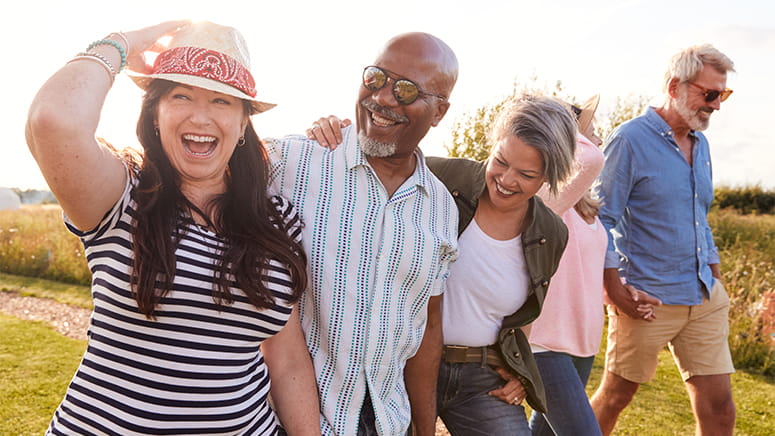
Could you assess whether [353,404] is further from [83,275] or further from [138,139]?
[83,275]

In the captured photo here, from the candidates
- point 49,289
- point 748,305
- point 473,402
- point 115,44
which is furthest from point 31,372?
point 748,305

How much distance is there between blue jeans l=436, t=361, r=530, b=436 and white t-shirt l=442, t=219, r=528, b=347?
133mm

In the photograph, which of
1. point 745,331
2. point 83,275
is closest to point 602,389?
point 745,331

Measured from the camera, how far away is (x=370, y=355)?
246 cm

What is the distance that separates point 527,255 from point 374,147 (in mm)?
Answer: 1027

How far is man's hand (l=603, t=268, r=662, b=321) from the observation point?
175 inches

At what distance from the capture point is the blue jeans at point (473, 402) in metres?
3.05

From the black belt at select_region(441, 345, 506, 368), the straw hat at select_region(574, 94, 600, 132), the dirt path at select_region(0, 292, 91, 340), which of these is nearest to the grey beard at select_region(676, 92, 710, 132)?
the straw hat at select_region(574, 94, 600, 132)

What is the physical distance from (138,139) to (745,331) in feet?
27.1

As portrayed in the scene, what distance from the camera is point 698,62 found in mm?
4625

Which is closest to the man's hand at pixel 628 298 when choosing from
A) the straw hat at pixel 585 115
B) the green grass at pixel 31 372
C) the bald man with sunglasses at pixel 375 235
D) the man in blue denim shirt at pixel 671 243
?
the man in blue denim shirt at pixel 671 243

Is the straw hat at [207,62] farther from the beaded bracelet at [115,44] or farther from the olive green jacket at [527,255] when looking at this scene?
the olive green jacket at [527,255]

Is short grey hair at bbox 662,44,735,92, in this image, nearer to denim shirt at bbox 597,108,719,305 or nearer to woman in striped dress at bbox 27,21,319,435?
denim shirt at bbox 597,108,719,305

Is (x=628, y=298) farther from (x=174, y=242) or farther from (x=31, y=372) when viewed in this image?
(x=31, y=372)
